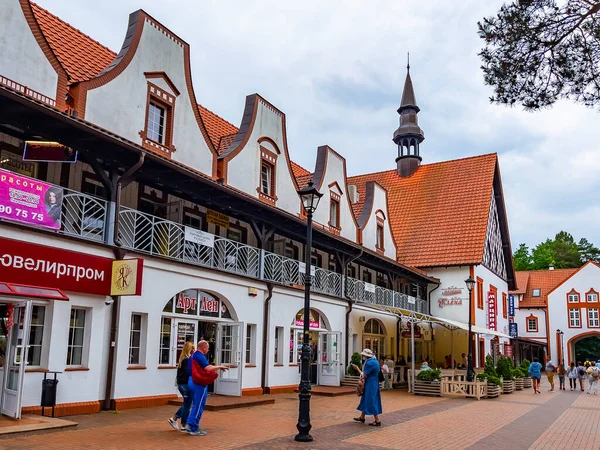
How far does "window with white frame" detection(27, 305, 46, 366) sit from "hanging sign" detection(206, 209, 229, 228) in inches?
266

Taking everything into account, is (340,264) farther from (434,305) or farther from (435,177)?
(435,177)

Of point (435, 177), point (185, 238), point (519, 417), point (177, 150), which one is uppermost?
point (435, 177)

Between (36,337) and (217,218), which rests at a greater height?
(217,218)

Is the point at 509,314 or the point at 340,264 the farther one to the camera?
the point at 509,314

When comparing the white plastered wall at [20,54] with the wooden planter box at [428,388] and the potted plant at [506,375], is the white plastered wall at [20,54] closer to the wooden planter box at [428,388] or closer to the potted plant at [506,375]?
the wooden planter box at [428,388]

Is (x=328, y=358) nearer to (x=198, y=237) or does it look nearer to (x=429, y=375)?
(x=429, y=375)

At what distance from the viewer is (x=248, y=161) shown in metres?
19.7

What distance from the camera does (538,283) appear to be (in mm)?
64375

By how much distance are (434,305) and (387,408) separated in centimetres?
1912

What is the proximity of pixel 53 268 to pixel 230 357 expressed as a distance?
21.6 feet

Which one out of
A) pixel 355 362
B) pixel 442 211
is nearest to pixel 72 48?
pixel 355 362

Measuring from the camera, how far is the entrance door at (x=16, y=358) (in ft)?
34.1

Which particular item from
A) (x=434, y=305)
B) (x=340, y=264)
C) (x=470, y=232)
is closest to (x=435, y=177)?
(x=470, y=232)

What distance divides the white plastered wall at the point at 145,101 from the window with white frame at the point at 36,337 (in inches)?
182
